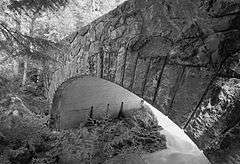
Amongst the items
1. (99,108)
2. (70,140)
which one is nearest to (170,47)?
(70,140)

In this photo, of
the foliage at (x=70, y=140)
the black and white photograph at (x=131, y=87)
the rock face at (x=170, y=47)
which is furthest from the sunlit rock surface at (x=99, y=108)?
the rock face at (x=170, y=47)

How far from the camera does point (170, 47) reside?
7.47 ft

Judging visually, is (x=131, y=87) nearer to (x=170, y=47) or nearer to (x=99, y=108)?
(x=170, y=47)

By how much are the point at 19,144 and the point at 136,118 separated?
4222mm

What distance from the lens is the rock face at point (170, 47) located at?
179 centimetres

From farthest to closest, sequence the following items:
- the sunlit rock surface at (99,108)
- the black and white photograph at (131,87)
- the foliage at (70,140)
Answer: the sunlit rock surface at (99,108)
the foliage at (70,140)
the black and white photograph at (131,87)

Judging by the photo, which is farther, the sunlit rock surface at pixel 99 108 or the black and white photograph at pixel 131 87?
the sunlit rock surface at pixel 99 108

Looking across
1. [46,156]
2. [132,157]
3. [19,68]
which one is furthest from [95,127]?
[19,68]

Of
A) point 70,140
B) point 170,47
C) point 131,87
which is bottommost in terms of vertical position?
point 70,140

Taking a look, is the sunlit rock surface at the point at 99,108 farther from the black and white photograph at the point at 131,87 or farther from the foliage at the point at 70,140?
the foliage at the point at 70,140

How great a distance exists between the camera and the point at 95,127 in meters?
7.13

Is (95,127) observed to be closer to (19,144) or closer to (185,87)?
(19,144)

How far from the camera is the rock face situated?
70.3 inches

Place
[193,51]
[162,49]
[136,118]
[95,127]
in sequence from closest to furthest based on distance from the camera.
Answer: [193,51]
[162,49]
[95,127]
[136,118]
